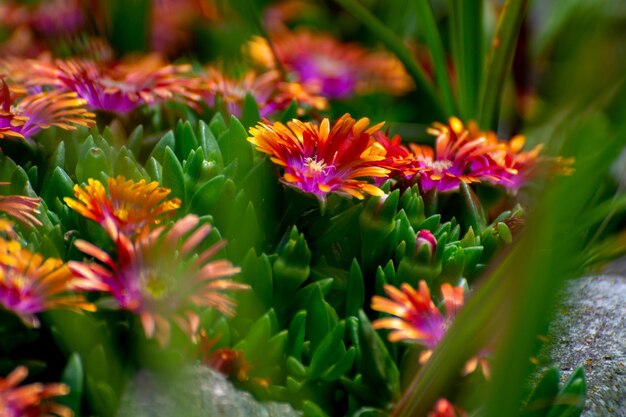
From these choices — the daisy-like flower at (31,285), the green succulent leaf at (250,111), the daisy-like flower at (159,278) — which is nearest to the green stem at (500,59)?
the green succulent leaf at (250,111)

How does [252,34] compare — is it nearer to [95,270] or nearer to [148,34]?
[148,34]

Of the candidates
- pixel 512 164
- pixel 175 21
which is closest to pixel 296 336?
pixel 512 164

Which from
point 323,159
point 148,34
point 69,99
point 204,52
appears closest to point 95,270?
point 323,159

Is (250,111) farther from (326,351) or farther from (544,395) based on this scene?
(544,395)

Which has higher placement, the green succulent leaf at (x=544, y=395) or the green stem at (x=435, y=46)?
the green stem at (x=435, y=46)

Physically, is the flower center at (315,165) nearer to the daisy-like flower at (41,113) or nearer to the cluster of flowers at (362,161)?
the cluster of flowers at (362,161)

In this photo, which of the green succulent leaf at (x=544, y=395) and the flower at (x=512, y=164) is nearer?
the green succulent leaf at (x=544, y=395)

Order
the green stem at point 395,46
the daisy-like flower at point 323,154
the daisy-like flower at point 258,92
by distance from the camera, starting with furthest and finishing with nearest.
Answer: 1. the green stem at point 395,46
2. the daisy-like flower at point 258,92
3. the daisy-like flower at point 323,154

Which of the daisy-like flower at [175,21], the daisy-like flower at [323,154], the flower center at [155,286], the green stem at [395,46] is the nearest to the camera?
the flower center at [155,286]

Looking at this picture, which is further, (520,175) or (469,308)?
(520,175)
